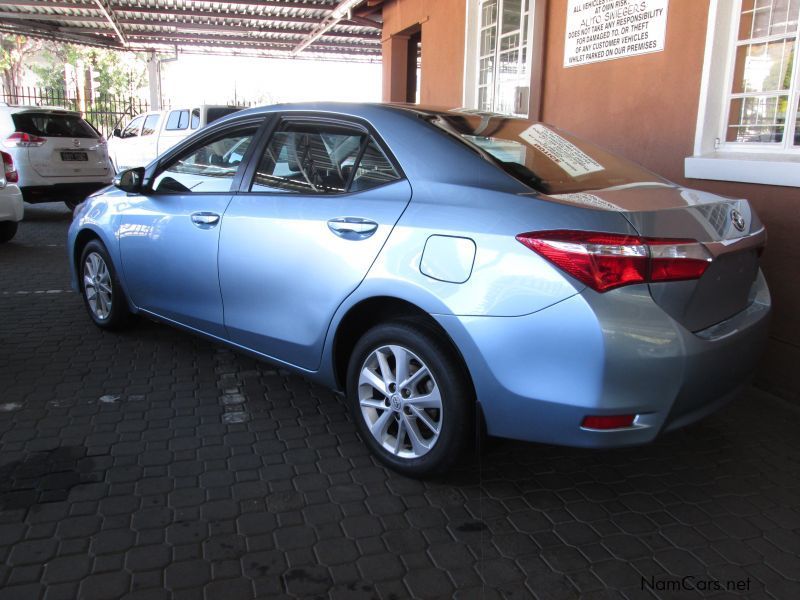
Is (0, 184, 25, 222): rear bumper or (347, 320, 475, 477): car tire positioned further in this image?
(0, 184, 25, 222): rear bumper

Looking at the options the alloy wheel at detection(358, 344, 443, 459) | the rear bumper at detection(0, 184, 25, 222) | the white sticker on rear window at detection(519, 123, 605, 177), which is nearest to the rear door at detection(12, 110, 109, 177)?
the rear bumper at detection(0, 184, 25, 222)

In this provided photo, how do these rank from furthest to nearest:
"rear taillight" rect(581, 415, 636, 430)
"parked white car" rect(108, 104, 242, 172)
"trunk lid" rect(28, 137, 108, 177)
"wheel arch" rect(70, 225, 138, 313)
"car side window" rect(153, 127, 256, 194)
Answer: "parked white car" rect(108, 104, 242, 172)
"trunk lid" rect(28, 137, 108, 177)
"wheel arch" rect(70, 225, 138, 313)
"car side window" rect(153, 127, 256, 194)
"rear taillight" rect(581, 415, 636, 430)

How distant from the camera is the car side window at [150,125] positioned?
16.3m

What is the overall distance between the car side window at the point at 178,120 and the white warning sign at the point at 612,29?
10.7m

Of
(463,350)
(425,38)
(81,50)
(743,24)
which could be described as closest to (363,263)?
(463,350)

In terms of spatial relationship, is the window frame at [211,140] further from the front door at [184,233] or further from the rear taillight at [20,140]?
the rear taillight at [20,140]

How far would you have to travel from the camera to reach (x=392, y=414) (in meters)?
3.17

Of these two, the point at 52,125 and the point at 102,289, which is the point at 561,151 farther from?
the point at 52,125

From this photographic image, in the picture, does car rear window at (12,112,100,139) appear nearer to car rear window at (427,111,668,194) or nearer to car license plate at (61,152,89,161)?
car license plate at (61,152,89,161)

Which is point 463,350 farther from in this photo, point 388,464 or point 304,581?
point 304,581

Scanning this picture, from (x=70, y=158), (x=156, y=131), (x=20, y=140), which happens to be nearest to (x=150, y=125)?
(x=156, y=131)

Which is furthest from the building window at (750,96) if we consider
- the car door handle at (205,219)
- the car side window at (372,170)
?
the car door handle at (205,219)

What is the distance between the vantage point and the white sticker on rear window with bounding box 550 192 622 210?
8.82 feet

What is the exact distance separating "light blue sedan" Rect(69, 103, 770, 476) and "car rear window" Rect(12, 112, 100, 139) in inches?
325
